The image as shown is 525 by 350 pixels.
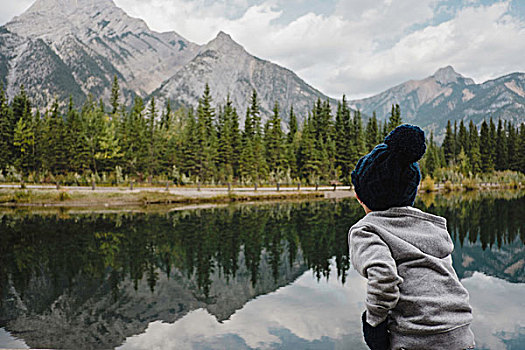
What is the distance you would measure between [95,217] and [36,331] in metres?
17.0

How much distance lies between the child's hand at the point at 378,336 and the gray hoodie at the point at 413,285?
32 mm

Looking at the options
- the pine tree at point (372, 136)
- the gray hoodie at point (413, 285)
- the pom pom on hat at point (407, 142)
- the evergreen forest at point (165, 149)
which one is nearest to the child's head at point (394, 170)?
the pom pom on hat at point (407, 142)

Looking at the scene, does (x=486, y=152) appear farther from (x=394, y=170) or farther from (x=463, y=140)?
(x=394, y=170)

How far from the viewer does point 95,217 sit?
77.6 feet

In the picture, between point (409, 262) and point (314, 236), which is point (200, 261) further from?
point (409, 262)

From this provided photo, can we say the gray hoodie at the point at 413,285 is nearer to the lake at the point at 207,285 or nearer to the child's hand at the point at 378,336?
the child's hand at the point at 378,336

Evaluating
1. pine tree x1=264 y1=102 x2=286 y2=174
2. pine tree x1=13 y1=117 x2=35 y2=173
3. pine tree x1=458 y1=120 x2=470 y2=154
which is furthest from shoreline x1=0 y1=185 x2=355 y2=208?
pine tree x1=458 y1=120 x2=470 y2=154

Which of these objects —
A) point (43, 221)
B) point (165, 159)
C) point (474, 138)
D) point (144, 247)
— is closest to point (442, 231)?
point (144, 247)

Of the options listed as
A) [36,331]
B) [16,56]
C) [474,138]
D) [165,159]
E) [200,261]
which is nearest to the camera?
[36,331]

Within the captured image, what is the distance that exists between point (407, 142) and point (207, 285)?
994 centimetres

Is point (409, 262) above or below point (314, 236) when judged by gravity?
above

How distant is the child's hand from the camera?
5.70ft

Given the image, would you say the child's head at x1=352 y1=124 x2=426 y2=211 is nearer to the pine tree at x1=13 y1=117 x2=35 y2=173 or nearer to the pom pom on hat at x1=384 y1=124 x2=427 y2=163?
the pom pom on hat at x1=384 y1=124 x2=427 y2=163

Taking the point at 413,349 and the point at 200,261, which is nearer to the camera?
the point at 413,349
